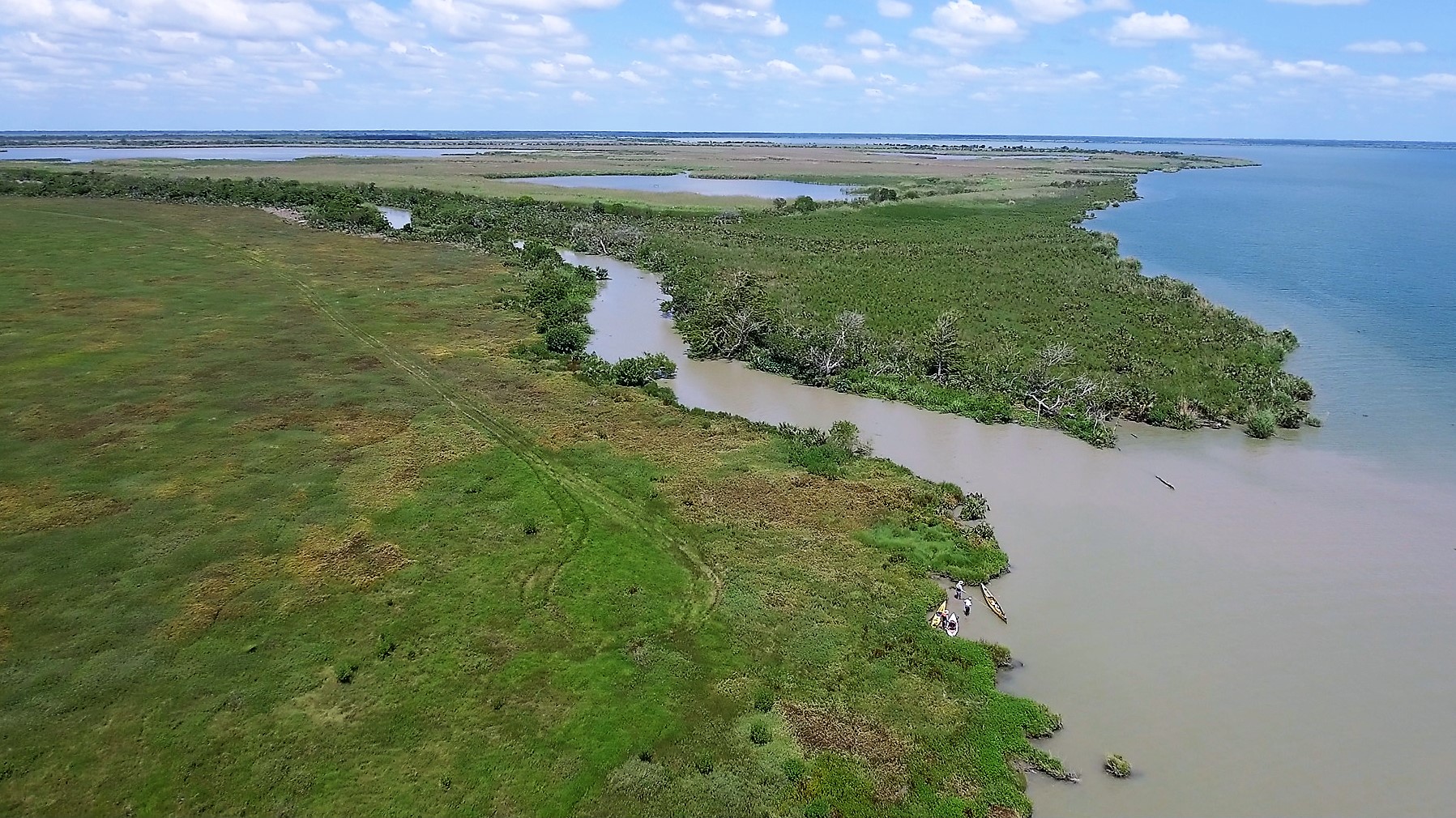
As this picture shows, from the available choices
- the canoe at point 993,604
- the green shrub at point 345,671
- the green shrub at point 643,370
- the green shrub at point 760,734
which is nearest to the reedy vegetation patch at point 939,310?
the green shrub at point 643,370

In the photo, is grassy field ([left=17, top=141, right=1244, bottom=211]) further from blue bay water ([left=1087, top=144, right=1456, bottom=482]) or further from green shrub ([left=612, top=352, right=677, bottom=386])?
green shrub ([left=612, top=352, right=677, bottom=386])

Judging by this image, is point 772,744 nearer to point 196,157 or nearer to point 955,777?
point 955,777

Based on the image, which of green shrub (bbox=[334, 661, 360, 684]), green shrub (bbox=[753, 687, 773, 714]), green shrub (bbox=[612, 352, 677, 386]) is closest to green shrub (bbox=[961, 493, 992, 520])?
green shrub (bbox=[753, 687, 773, 714])

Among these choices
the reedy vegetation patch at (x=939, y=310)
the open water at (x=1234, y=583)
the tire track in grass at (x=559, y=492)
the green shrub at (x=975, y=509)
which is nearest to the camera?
the open water at (x=1234, y=583)

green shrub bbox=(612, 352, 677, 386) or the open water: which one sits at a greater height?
green shrub bbox=(612, 352, 677, 386)

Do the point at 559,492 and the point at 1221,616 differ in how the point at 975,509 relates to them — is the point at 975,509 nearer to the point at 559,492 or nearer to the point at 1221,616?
the point at 1221,616

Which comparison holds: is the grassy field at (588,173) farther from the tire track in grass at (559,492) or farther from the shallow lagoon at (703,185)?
the tire track in grass at (559,492)
